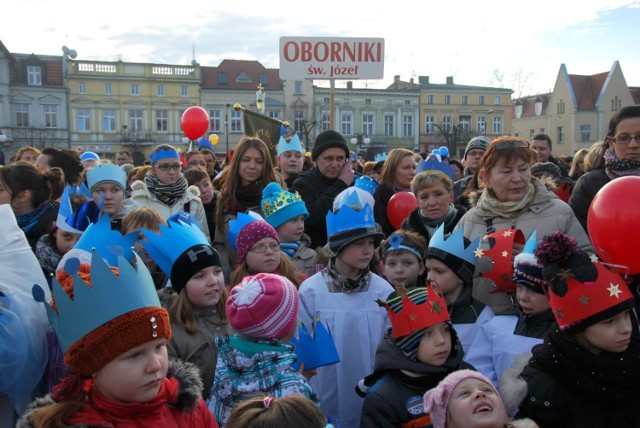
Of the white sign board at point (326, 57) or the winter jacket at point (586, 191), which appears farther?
the white sign board at point (326, 57)

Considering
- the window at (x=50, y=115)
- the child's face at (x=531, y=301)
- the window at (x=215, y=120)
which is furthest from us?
the window at (x=215, y=120)

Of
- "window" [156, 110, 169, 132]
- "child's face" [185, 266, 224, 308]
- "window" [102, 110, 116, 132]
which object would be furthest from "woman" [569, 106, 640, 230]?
"window" [102, 110, 116, 132]

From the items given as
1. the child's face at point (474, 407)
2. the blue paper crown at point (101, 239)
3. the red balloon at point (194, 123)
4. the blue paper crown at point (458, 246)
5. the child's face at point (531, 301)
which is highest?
Answer: the red balloon at point (194, 123)

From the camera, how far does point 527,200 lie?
11.5ft

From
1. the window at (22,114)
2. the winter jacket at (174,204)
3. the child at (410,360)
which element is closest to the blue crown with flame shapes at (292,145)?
the winter jacket at (174,204)

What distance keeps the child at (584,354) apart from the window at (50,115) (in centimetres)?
5516

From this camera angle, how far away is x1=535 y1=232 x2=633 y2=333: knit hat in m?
2.46

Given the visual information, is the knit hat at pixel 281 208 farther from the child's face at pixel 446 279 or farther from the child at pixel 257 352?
the child at pixel 257 352

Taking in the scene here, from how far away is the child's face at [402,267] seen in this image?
12.8 ft

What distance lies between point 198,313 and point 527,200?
85.6 inches

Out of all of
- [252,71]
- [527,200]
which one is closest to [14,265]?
[527,200]

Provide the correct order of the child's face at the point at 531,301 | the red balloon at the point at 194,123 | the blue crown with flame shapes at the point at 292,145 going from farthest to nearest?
the red balloon at the point at 194,123
the blue crown with flame shapes at the point at 292,145
the child's face at the point at 531,301

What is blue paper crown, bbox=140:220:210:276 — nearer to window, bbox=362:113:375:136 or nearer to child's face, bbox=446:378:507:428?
child's face, bbox=446:378:507:428

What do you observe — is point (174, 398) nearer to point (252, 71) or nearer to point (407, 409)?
point (407, 409)
